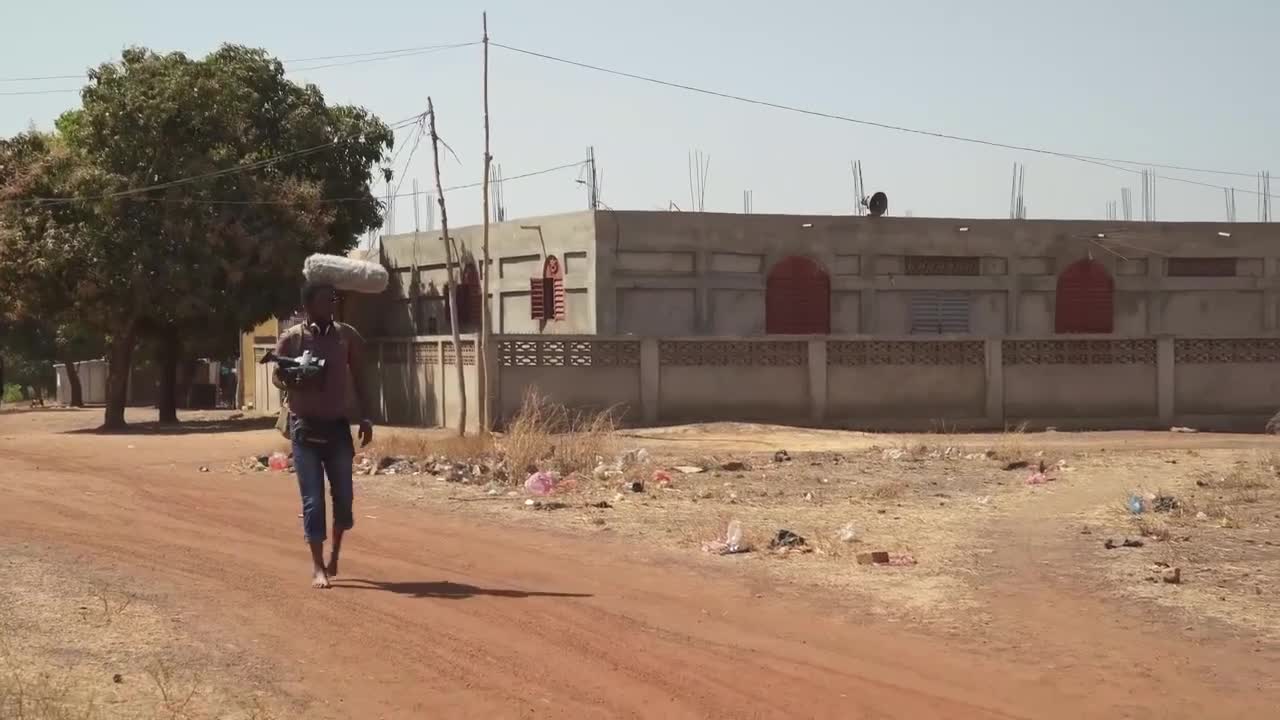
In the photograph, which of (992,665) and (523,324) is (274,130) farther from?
(992,665)

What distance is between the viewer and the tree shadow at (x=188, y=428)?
2961 centimetres

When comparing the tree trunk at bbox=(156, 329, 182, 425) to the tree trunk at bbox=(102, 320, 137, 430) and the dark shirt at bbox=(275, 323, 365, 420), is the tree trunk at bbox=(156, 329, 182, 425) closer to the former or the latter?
the tree trunk at bbox=(102, 320, 137, 430)

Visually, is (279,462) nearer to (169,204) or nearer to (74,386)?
(169,204)

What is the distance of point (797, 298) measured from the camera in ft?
101

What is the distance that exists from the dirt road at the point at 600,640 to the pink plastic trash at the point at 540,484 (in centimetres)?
279

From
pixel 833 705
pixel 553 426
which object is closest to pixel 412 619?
pixel 833 705

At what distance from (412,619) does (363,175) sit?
2769 centimetres

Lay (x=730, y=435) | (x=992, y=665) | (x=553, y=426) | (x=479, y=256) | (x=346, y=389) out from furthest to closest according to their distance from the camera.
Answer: (x=479, y=256) → (x=730, y=435) → (x=553, y=426) → (x=346, y=389) → (x=992, y=665)

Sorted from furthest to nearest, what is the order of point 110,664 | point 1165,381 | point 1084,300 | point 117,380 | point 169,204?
1. point 1084,300
2. point 117,380
3. point 169,204
4. point 1165,381
5. point 110,664

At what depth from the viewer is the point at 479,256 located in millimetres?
32500

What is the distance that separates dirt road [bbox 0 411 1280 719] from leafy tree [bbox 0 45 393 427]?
18418 millimetres

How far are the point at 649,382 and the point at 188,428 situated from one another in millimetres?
12026

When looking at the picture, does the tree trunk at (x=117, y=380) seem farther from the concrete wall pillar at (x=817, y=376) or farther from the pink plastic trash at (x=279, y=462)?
the concrete wall pillar at (x=817, y=376)

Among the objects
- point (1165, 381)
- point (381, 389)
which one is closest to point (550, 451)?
point (1165, 381)
